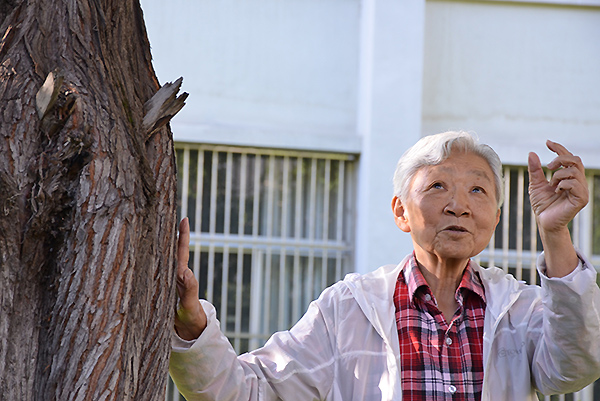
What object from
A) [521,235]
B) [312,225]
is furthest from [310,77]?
[521,235]

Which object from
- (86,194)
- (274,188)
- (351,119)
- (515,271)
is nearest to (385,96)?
(351,119)

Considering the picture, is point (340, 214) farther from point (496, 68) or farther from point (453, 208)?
point (453, 208)

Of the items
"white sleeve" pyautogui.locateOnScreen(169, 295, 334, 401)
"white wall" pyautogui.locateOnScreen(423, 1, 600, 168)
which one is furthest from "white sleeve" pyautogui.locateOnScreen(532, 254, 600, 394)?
"white wall" pyautogui.locateOnScreen(423, 1, 600, 168)

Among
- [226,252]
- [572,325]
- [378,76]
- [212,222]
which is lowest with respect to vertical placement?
[572,325]

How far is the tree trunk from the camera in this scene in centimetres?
181

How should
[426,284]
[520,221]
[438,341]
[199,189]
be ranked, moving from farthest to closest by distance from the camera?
[520,221], [199,189], [426,284], [438,341]

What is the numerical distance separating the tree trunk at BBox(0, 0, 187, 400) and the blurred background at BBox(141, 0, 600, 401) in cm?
391

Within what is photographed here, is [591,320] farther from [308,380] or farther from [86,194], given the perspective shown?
[86,194]

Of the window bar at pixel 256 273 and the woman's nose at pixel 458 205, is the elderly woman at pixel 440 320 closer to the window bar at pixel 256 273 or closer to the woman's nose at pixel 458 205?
the woman's nose at pixel 458 205

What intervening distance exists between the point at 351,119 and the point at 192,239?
1.50 meters

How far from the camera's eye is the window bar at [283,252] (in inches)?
239

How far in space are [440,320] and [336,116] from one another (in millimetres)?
3923

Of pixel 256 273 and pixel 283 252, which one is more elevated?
pixel 283 252

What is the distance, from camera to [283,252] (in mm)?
6090
